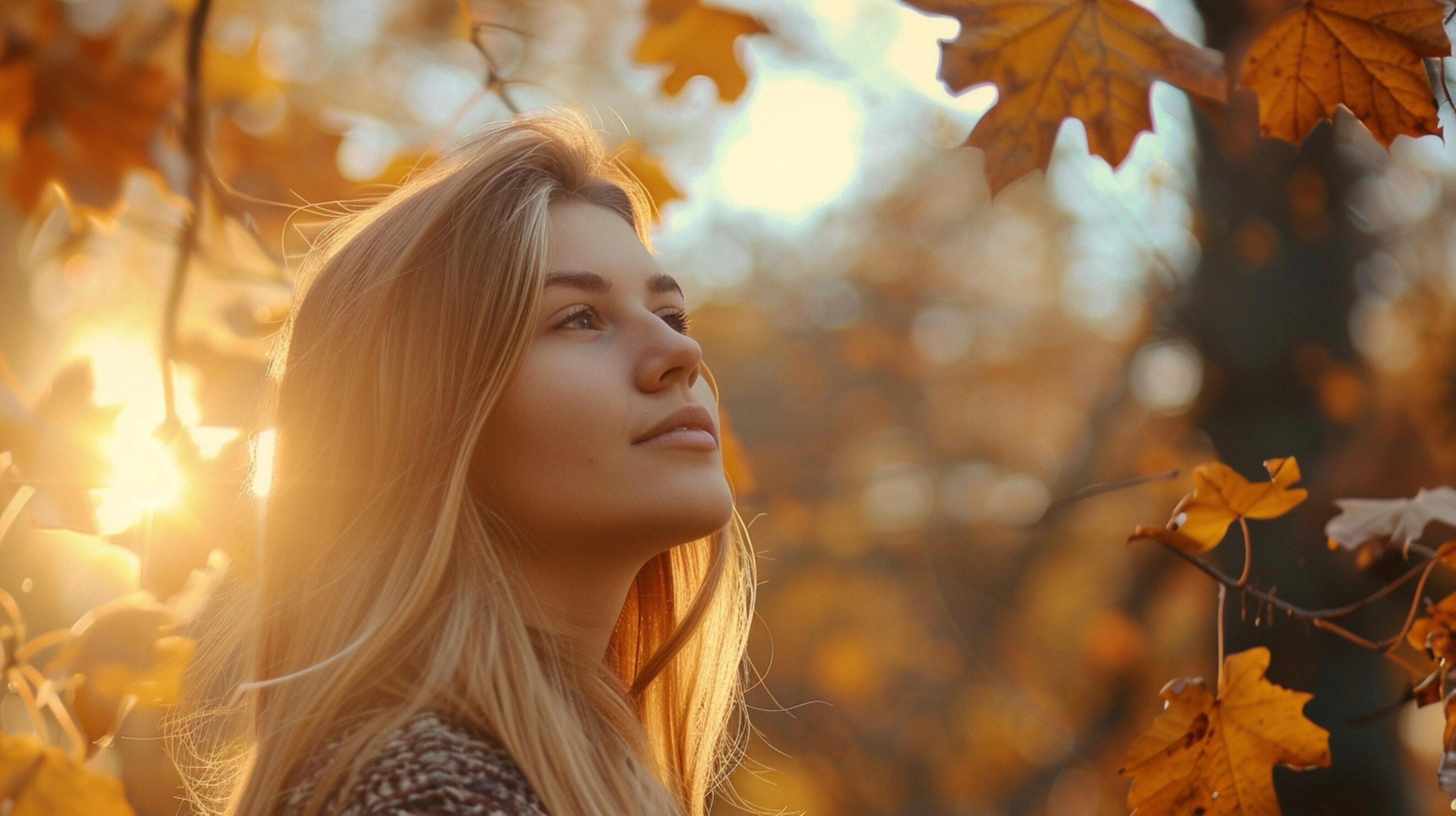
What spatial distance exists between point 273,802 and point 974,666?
32.7 feet

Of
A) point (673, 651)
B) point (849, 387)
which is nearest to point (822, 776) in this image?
point (849, 387)

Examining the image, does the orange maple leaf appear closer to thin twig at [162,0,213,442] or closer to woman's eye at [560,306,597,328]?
woman's eye at [560,306,597,328]

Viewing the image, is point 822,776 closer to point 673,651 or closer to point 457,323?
point 673,651

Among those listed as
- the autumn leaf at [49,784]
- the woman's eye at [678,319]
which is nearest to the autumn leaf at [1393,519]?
the woman's eye at [678,319]

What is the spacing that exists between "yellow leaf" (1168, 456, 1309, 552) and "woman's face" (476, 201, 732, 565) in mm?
632

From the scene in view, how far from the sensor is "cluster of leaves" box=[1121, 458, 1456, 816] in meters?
1.37

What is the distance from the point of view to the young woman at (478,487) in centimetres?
142

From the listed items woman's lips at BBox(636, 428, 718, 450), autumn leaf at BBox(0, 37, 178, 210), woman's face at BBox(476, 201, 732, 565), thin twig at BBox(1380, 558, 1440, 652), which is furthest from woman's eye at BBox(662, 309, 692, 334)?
autumn leaf at BBox(0, 37, 178, 210)

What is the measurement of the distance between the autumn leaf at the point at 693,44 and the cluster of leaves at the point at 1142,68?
95 centimetres

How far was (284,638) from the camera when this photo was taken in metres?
1.63

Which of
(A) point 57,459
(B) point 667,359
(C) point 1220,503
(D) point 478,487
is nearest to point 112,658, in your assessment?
(A) point 57,459

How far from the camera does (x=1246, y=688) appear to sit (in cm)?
145

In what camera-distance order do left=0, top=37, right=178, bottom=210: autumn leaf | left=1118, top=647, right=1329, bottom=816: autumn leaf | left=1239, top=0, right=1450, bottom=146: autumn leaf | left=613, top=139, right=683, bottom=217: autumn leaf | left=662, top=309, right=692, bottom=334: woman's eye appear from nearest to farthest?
left=1239, top=0, right=1450, bottom=146: autumn leaf, left=1118, top=647, right=1329, bottom=816: autumn leaf, left=662, top=309, right=692, bottom=334: woman's eye, left=0, top=37, right=178, bottom=210: autumn leaf, left=613, top=139, right=683, bottom=217: autumn leaf

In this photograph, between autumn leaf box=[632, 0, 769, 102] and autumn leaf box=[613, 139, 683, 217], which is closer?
autumn leaf box=[632, 0, 769, 102]
